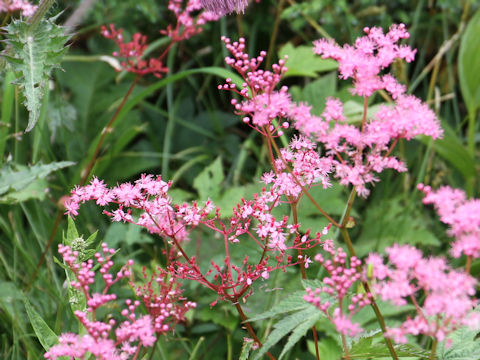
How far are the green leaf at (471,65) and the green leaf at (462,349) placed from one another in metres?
1.25

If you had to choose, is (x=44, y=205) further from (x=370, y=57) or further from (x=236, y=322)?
(x=370, y=57)

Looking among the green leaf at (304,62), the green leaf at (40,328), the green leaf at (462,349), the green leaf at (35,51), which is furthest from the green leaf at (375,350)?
the green leaf at (304,62)

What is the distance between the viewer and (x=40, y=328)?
977mm

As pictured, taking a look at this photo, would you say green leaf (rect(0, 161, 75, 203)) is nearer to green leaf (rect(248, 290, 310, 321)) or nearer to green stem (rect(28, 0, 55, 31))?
green stem (rect(28, 0, 55, 31))

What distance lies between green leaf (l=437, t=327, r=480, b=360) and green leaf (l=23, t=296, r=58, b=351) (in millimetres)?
647

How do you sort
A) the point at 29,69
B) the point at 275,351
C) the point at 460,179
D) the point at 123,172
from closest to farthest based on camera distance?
the point at 29,69
the point at 275,351
the point at 123,172
the point at 460,179

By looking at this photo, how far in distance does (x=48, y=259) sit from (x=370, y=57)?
1046mm

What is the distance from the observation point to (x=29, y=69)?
3.84 feet

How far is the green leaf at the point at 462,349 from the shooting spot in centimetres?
88

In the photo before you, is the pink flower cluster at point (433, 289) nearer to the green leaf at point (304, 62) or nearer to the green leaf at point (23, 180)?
the green leaf at point (23, 180)

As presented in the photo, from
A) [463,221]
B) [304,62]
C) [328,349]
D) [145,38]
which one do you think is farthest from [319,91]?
[463,221]

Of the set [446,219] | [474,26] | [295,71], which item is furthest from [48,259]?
[474,26]

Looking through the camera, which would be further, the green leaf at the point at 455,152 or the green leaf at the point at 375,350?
the green leaf at the point at 455,152

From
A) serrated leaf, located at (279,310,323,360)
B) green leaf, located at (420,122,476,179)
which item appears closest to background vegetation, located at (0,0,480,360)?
green leaf, located at (420,122,476,179)
